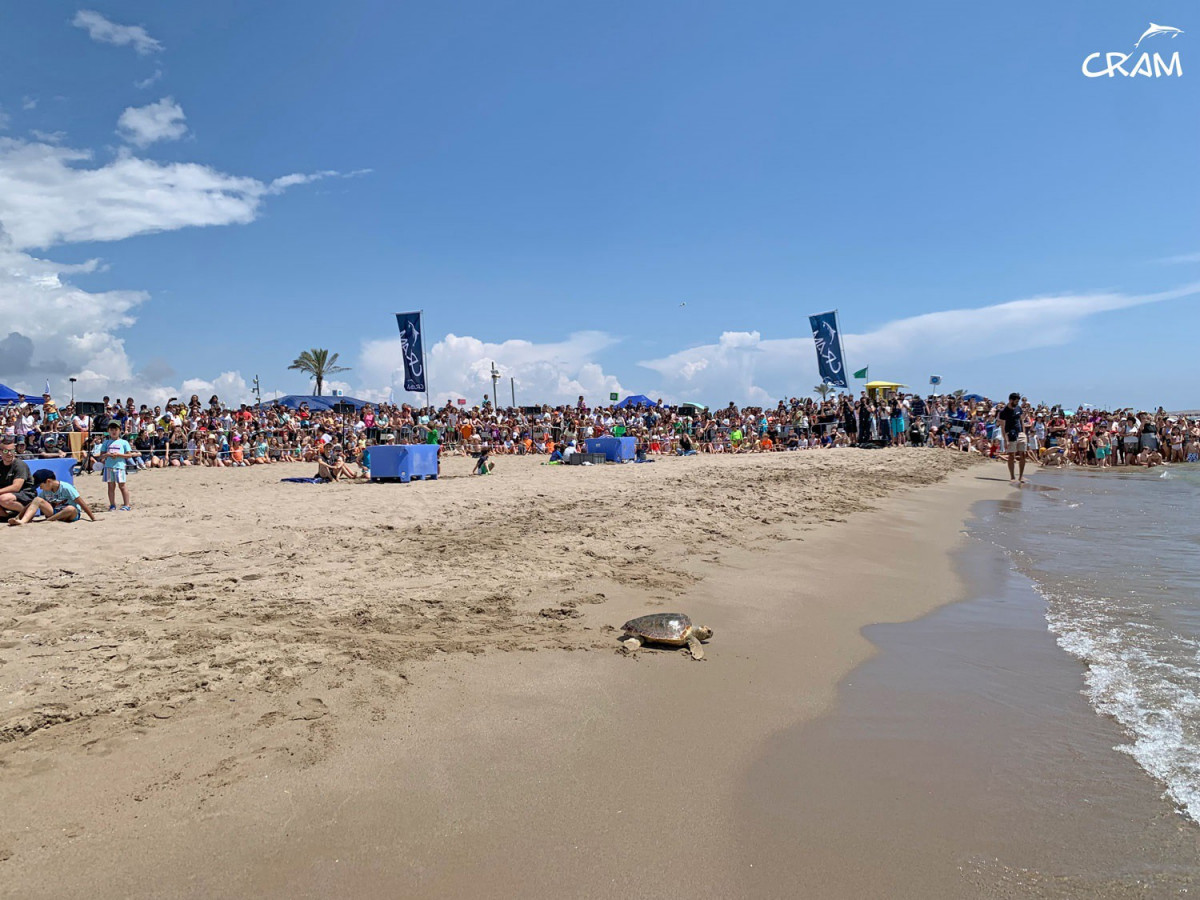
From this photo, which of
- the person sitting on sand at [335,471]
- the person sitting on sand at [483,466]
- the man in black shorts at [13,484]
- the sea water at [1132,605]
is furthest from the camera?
the person sitting on sand at [483,466]

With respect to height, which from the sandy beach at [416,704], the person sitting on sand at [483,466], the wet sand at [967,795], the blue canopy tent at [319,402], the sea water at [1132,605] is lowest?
the sea water at [1132,605]

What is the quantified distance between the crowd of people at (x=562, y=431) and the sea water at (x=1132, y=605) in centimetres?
539

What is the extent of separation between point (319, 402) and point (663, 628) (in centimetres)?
2665

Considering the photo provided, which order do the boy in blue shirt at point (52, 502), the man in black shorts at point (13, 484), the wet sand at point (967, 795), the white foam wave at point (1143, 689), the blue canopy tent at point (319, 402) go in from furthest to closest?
the blue canopy tent at point (319, 402), the boy in blue shirt at point (52, 502), the man in black shorts at point (13, 484), the white foam wave at point (1143, 689), the wet sand at point (967, 795)

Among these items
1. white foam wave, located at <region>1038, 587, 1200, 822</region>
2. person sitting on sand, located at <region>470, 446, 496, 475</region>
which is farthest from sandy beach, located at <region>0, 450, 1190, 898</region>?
person sitting on sand, located at <region>470, 446, 496, 475</region>

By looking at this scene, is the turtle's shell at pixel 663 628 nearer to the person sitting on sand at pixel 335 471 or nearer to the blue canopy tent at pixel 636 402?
the person sitting on sand at pixel 335 471

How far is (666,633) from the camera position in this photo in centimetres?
404

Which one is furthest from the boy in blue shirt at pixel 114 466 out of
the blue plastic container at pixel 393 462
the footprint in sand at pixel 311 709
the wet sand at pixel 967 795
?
the wet sand at pixel 967 795

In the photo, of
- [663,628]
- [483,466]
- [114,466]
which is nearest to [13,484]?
[114,466]

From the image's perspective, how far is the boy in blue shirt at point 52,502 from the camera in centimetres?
818

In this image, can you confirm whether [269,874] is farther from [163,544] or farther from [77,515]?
[77,515]

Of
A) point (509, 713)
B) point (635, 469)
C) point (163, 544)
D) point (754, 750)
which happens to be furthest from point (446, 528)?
point (635, 469)

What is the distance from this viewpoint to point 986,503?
1170cm

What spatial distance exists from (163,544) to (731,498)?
6935 mm
